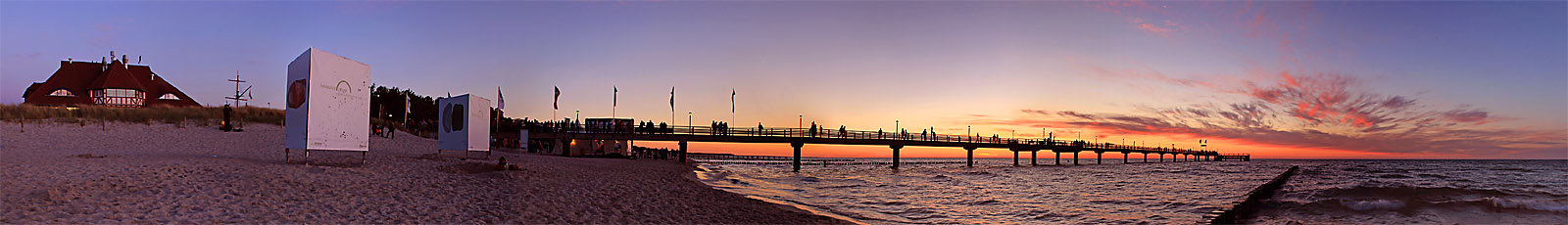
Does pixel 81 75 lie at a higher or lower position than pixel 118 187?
higher

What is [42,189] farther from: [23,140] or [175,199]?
[23,140]

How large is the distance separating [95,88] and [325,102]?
62.6 meters

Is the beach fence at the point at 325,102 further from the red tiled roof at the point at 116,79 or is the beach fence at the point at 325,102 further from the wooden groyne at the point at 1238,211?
the red tiled roof at the point at 116,79

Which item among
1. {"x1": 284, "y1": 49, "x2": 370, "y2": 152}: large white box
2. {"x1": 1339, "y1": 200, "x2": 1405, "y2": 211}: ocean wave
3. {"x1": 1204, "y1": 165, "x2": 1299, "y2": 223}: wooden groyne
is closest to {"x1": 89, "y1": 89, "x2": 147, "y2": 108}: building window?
{"x1": 284, "y1": 49, "x2": 370, "y2": 152}: large white box

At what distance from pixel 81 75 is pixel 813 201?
72655mm

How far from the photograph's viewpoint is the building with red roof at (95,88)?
61250 mm

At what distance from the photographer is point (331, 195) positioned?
14477mm

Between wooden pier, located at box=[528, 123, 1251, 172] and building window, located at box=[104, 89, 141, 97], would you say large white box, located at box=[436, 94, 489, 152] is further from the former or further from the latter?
building window, located at box=[104, 89, 141, 97]

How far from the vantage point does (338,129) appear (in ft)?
62.1

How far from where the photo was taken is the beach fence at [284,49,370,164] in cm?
1775

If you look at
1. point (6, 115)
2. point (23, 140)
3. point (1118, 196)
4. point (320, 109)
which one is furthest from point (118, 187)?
point (6, 115)

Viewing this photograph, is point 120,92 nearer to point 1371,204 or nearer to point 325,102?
point 325,102

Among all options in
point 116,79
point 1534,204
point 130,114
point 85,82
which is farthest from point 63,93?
point 1534,204

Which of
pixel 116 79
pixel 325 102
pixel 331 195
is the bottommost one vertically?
pixel 331 195
